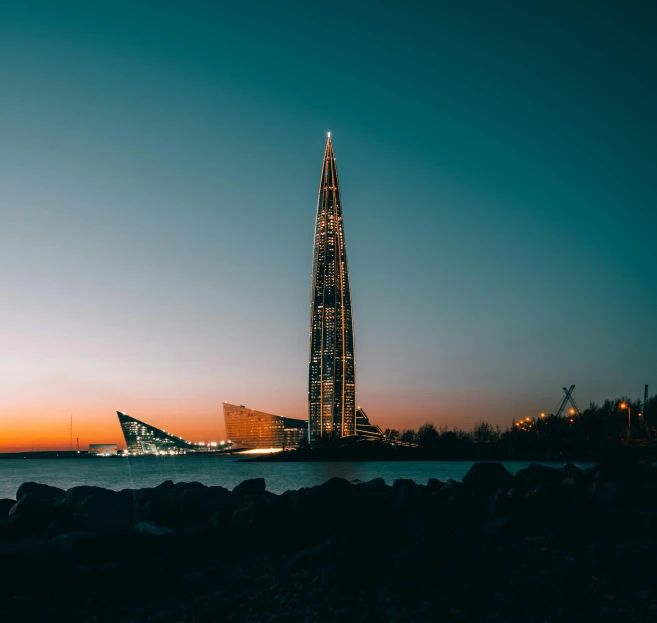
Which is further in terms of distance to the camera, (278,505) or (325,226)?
(325,226)

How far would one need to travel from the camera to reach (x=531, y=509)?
1781 centimetres

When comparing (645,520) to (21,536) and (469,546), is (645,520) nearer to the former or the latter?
(469,546)

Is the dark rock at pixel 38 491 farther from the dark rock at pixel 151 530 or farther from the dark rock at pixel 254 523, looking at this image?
the dark rock at pixel 254 523

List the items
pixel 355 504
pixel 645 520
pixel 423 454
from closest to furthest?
pixel 645 520
pixel 355 504
pixel 423 454

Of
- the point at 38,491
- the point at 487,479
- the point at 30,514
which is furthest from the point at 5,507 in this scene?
the point at 487,479

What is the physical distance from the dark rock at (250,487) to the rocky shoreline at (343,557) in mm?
2405

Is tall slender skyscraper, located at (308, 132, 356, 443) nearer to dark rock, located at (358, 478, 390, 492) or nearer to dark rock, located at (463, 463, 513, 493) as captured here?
dark rock, located at (463, 463, 513, 493)

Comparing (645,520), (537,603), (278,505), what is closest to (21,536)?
(278,505)

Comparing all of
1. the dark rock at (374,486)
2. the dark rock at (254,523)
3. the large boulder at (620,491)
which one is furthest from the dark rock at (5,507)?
the large boulder at (620,491)

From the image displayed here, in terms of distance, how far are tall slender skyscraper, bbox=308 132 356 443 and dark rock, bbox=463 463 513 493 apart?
499 feet

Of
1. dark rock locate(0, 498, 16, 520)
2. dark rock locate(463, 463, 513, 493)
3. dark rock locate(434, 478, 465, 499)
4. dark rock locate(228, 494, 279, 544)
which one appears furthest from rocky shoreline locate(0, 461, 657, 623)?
dark rock locate(0, 498, 16, 520)

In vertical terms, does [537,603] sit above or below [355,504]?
below

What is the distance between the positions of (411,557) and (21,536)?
1104 centimetres

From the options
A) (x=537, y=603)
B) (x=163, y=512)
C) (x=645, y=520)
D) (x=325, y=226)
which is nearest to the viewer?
(x=537, y=603)
